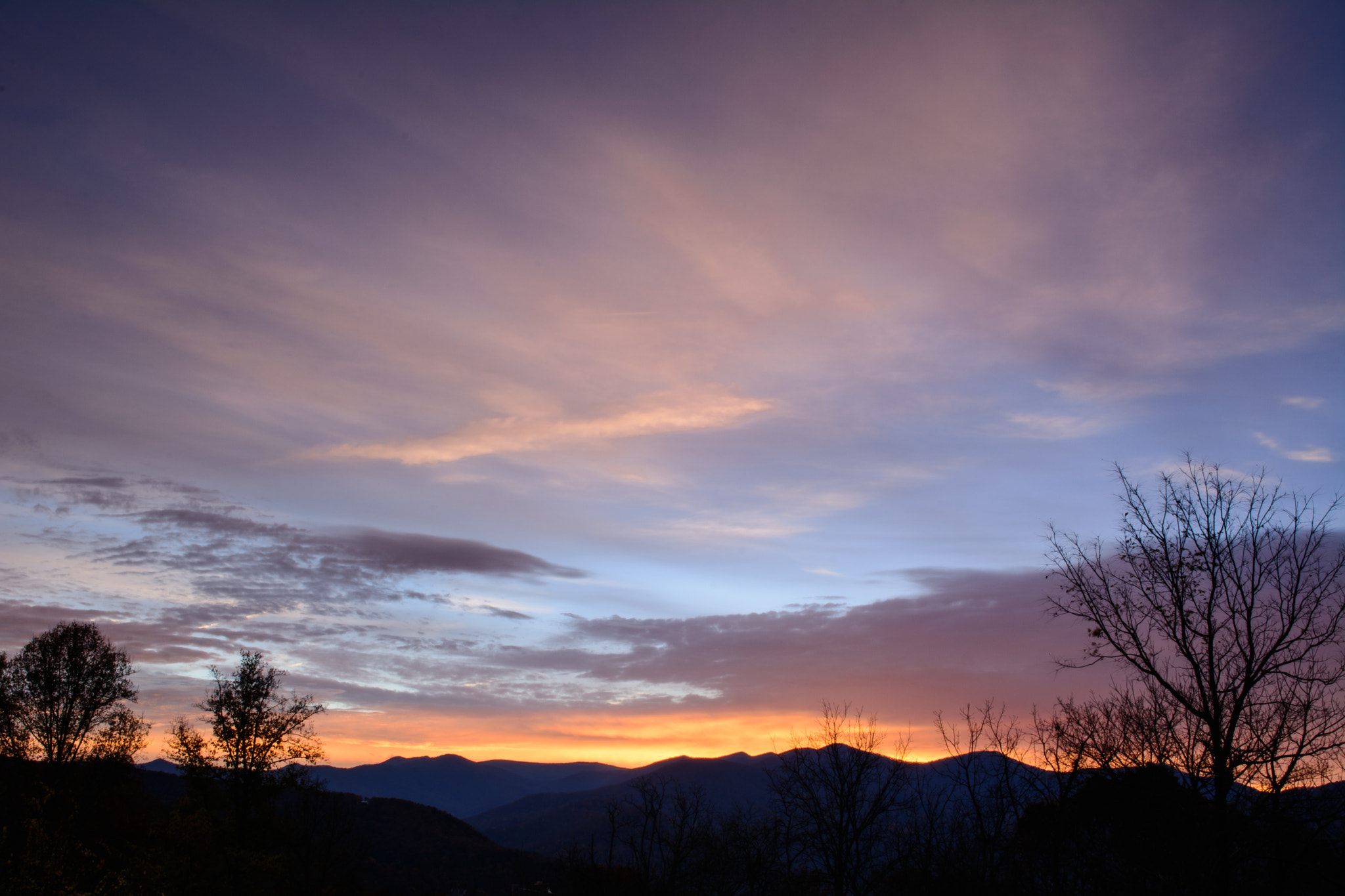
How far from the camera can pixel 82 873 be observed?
2617cm

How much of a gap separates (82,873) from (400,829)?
150m

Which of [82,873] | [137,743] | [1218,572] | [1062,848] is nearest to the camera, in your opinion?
[1218,572]

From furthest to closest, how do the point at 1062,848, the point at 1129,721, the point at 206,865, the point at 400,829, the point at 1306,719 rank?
the point at 400,829 < the point at 206,865 < the point at 1062,848 < the point at 1129,721 < the point at 1306,719

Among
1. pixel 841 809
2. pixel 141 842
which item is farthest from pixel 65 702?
pixel 841 809

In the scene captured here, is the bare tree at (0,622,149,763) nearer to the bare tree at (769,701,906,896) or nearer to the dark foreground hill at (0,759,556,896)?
the dark foreground hill at (0,759,556,896)

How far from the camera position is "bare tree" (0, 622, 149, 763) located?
41438 millimetres

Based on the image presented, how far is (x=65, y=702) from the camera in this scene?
43312mm

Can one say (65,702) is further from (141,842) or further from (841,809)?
(841,809)

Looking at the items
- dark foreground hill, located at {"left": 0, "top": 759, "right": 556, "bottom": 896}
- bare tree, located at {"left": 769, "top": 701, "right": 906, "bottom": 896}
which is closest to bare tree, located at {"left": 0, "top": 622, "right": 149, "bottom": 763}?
dark foreground hill, located at {"left": 0, "top": 759, "right": 556, "bottom": 896}

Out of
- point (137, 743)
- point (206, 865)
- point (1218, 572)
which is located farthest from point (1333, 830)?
point (137, 743)

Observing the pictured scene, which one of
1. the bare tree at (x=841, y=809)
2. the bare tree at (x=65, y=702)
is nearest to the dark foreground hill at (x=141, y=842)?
the bare tree at (x=65, y=702)

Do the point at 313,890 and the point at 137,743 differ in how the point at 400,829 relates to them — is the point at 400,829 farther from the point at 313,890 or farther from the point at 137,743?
the point at 137,743

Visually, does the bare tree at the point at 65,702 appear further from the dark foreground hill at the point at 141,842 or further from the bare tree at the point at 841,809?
the bare tree at the point at 841,809

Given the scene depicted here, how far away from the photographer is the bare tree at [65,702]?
4144 cm
